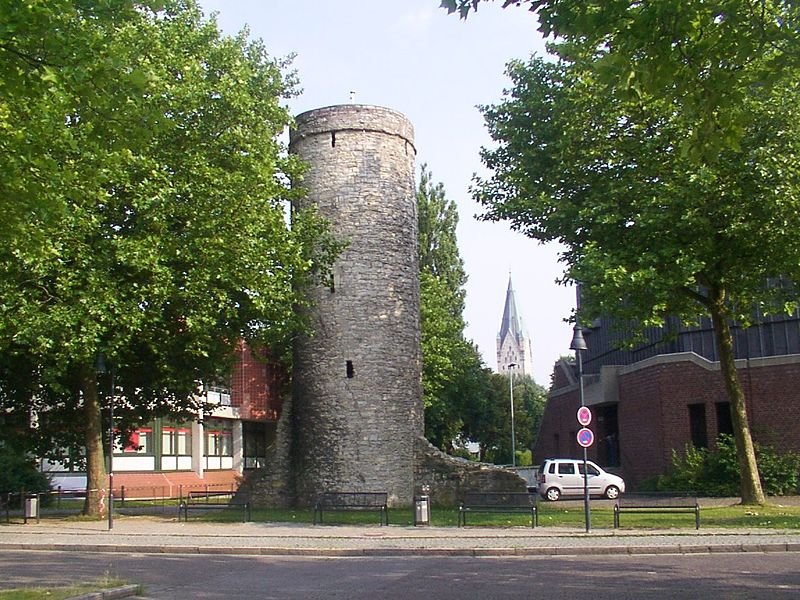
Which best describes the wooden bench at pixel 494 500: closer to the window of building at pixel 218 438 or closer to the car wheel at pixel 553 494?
the car wheel at pixel 553 494

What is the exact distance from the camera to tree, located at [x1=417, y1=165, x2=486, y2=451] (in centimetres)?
4753

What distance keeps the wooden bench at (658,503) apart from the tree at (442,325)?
50.9 feet

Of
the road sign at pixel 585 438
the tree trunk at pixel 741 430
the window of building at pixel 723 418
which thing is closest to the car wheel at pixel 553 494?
the window of building at pixel 723 418

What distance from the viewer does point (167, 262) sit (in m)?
26.2

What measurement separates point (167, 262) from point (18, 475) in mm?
12016

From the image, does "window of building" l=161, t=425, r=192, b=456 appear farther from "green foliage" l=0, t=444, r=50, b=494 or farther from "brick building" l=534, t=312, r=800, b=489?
"brick building" l=534, t=312, r=800, b=489

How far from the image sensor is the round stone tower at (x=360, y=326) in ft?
100

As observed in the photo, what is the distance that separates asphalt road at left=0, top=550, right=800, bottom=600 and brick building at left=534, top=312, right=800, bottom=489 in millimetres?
11171

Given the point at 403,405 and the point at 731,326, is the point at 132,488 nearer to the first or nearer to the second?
the point at 403,405

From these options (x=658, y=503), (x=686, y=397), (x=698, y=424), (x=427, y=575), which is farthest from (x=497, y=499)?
(x=698, y=424)

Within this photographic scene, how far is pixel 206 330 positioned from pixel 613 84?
19103 millimetres

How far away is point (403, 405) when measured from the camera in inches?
1228

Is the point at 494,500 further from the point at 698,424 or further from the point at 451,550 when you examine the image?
the point at 698,424

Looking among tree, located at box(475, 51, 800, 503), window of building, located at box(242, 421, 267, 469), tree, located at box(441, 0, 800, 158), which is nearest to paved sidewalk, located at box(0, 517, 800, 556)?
tree, located at box(475, 51, 800, 503)
